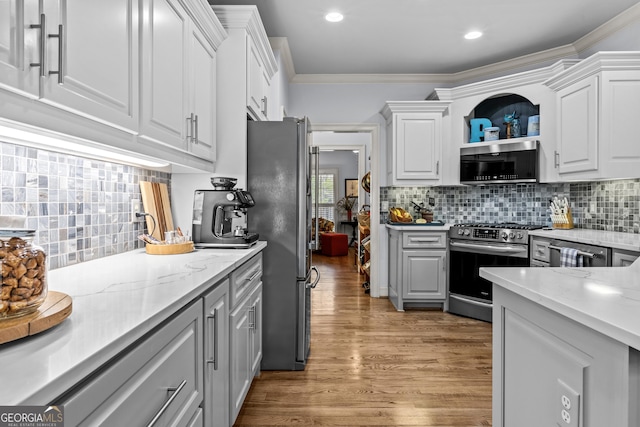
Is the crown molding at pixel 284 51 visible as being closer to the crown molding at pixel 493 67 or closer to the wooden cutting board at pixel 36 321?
the crown molding at pixel 493 67

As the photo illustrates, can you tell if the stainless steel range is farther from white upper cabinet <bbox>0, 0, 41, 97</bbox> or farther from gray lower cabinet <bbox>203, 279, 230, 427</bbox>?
white upper cabinet <bbox>0, 0, 41, 97</bbox>

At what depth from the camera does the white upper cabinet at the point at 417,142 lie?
4273mm

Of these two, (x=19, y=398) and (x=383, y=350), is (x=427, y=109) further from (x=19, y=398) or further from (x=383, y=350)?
(x=19, y=398)

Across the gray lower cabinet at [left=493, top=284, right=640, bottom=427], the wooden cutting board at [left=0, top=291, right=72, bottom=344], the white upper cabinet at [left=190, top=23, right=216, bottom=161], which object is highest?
the white upper cabinet at [left=190, top=23, right=216, bottom=161]

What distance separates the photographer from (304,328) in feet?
8.75

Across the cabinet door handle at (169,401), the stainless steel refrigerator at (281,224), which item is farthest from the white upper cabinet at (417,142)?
the cabinet door handle at (169,401)

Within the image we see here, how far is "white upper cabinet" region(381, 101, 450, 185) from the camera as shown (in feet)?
14.0

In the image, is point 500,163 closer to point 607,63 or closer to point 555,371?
point 607,63

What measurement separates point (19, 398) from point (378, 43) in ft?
12.9

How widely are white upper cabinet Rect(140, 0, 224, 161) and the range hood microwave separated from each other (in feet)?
9.42

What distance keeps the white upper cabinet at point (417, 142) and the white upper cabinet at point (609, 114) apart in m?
1.37

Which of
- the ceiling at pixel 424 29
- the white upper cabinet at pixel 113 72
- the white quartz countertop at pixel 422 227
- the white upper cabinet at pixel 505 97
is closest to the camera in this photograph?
the white upper cabinet at pixel 113 72


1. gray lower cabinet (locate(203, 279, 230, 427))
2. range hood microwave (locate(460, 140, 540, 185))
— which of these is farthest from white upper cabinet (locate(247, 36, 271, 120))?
range hood microwave (locate(460, 140, 540, 185))

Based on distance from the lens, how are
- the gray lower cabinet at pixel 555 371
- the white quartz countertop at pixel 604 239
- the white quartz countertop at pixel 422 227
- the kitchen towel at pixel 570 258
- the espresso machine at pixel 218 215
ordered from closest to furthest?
the gray lower cabinet at pixel 555 371 → the espresso machine at pixel 218 215 → the white quartz countertop at pixel 604 239 → the kitchen towel at pixel 570 258 → the white quartz countertop at pixel 422 227
